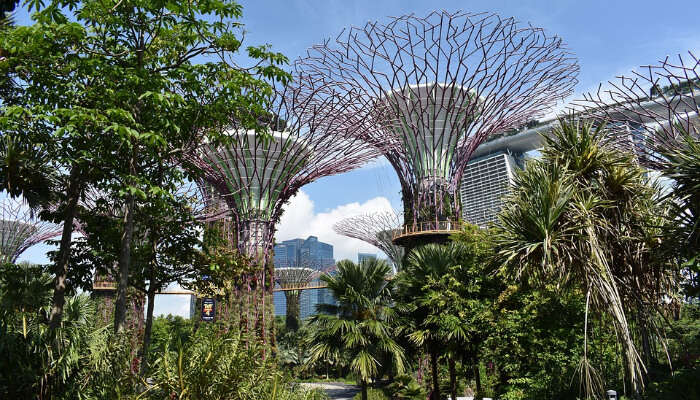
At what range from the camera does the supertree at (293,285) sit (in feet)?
185

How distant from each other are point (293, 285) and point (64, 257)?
48913 mm

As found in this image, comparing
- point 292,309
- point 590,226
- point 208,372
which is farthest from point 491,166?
point 208,372

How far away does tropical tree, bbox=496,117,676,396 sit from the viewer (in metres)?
9.21

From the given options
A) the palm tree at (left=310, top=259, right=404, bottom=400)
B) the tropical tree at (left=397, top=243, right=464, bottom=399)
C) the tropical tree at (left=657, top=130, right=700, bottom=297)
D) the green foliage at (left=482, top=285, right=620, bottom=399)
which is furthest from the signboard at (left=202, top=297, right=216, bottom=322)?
the tropical tree at (left=657, top=130, right=700, bottom=297)

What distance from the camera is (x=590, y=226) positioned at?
909 cm

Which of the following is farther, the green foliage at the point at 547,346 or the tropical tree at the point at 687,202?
the green foliage at the point at 547,346

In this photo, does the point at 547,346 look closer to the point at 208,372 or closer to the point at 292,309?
the point at 208,372

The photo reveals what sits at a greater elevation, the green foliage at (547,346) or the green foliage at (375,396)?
the green foliage at (547,346)

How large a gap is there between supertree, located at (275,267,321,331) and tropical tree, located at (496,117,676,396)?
155 ft

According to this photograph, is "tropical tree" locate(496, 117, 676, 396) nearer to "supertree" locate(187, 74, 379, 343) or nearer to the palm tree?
the palm tree

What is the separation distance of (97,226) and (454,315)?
32.7ft

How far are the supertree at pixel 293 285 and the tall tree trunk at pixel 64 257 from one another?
152 feet

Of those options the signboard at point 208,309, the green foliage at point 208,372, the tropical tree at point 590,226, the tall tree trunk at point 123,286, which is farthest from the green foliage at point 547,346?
the signboard at point 208,309

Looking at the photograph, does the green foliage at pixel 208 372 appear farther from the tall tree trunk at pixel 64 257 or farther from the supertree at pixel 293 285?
the supertree at pixel 293 285
